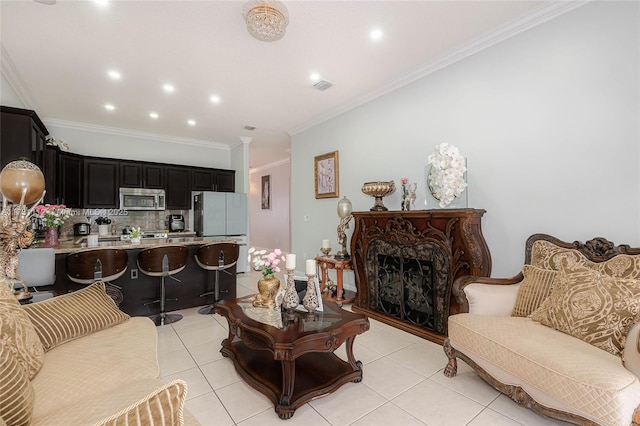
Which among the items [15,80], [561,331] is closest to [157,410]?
[561,331]

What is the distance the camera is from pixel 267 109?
4.52 m

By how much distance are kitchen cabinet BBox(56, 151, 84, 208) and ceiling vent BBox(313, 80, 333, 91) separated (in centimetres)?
411

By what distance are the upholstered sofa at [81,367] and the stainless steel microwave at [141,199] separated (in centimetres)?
393

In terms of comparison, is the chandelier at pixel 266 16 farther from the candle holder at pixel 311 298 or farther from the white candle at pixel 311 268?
the candle holder at pixel 311 298

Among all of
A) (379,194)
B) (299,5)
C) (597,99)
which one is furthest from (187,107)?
(597,99)

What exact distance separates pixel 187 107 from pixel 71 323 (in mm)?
3565

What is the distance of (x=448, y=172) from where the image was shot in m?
2.77

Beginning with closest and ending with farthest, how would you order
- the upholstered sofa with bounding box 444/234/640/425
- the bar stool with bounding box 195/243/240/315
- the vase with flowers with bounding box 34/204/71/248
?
the upholstered sofa with bounding box 444/234/640/425 < the vase with flowers with bounding box 34/204/71/248 < the bar stool with bounding box 195/243/240/315

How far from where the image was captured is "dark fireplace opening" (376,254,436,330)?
2926 mm

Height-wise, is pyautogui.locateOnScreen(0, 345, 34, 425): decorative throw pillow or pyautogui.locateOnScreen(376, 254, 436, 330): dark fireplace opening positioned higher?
pyautogui.locateOnScreen(0, 345, 34, 425): decorative throw pillow

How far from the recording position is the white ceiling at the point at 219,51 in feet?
7.75

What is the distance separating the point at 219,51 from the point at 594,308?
11.9 feet

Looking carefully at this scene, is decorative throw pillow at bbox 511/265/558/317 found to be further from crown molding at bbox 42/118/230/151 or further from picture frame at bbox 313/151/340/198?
crown molding at bbox 42/118/230/151

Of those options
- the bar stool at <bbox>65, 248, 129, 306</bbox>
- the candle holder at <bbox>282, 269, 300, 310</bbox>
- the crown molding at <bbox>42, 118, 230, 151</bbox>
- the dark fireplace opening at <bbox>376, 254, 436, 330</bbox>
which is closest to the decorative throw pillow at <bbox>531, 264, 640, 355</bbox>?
the dark fireplace opening at <bbox>376, 254, 436, 330</bbox>
